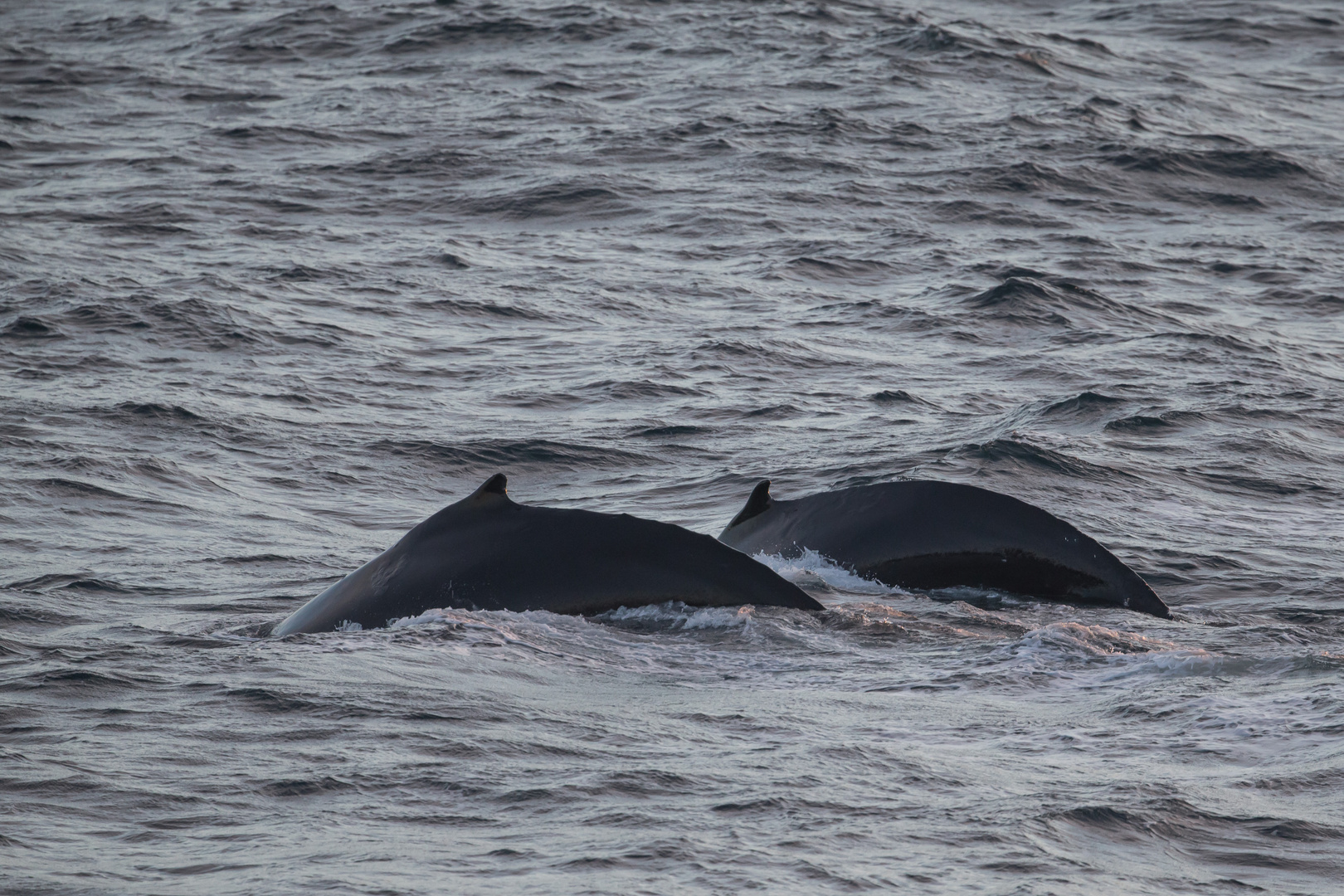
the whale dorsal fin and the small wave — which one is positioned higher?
the whale dorsal fin

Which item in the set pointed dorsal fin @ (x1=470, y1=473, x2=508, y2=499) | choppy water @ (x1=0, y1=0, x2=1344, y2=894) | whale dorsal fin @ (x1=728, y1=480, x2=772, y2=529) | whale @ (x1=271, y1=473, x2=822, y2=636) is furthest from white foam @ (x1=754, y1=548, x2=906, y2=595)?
pointed dorsal fin @ (x1=470, y1=473, x2=508, y2=499)

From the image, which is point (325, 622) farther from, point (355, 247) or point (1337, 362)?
point (355, 247)

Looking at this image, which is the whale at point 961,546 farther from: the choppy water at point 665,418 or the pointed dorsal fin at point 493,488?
the pointed dorsal fin at point 493,488

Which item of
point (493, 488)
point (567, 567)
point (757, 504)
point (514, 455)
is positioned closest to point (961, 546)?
point (757, 504)

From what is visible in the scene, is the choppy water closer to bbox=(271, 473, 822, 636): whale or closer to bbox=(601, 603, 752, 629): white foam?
bbox=(601, 603, 752, 629): white foam

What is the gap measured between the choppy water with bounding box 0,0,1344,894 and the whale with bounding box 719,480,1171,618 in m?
0.16

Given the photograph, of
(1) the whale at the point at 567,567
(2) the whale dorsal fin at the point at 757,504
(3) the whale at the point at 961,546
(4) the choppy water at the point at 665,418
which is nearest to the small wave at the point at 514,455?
(4) the choppy water at the point at 665,418

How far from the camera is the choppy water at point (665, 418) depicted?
5.54m

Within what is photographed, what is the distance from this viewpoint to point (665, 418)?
14172mm

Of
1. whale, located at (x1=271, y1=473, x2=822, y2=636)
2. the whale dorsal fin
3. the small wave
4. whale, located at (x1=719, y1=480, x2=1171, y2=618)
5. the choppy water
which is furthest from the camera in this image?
the small wave

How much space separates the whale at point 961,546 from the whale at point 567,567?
0.81m

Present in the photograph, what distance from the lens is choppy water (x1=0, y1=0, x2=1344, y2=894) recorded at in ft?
18.2

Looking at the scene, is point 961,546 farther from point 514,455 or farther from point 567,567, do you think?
point 514,455

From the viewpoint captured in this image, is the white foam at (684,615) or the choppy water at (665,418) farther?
the white foam at (684,615)
